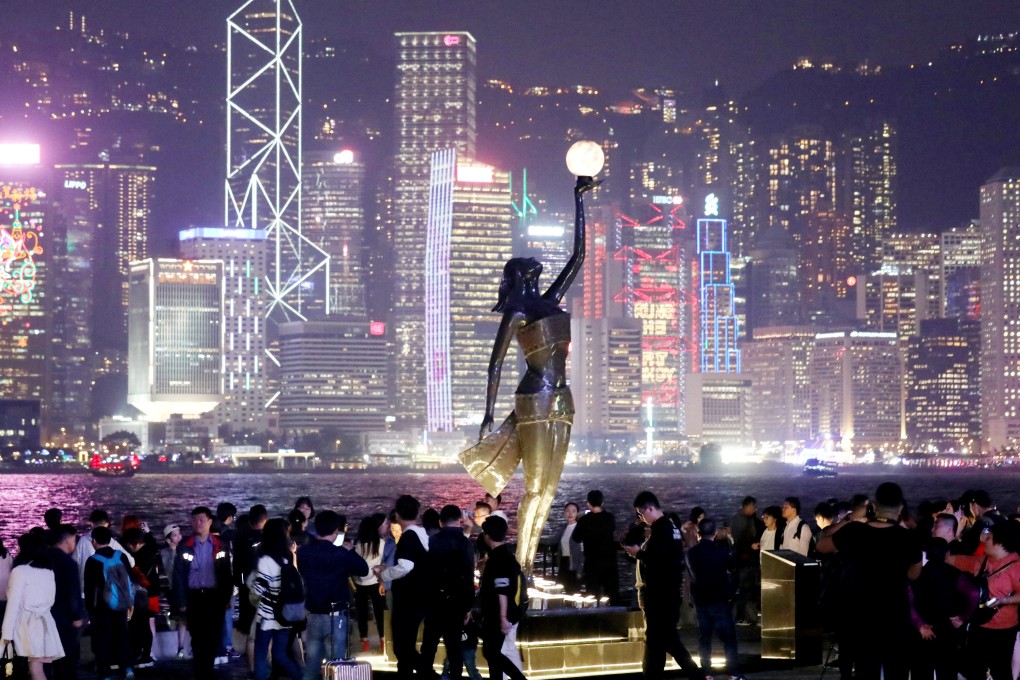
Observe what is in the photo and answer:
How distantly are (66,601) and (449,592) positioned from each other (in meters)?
2.98

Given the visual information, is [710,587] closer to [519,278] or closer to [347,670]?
[519,278]

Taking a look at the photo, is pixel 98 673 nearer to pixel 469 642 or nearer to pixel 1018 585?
pixel 469 642

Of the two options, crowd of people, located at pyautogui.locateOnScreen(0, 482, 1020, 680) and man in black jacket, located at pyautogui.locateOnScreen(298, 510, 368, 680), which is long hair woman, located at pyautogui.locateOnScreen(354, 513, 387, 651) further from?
man in black jacket, located at pyautogui.locateOnScreen(298, 510, 368, 680)

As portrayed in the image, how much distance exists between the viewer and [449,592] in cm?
1149

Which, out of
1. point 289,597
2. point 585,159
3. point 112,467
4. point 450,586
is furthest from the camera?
point 112,467

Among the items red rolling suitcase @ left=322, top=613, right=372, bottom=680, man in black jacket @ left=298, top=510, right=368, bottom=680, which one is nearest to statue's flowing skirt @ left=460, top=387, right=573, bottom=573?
man in black jacket @ left=298, top=510, right=368, bottom=680

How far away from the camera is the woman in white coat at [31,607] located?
38.2ft

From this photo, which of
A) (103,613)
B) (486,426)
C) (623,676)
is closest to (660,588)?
(623,676)

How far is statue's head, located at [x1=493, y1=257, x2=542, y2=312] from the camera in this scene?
13.7 m

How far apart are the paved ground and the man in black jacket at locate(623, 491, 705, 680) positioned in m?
1.20

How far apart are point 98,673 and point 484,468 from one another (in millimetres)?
3665

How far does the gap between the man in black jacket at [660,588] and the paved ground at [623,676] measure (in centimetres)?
120

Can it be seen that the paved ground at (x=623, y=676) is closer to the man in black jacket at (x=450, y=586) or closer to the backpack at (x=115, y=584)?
the backpack at (x=115, y=584)

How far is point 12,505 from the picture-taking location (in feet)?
320
